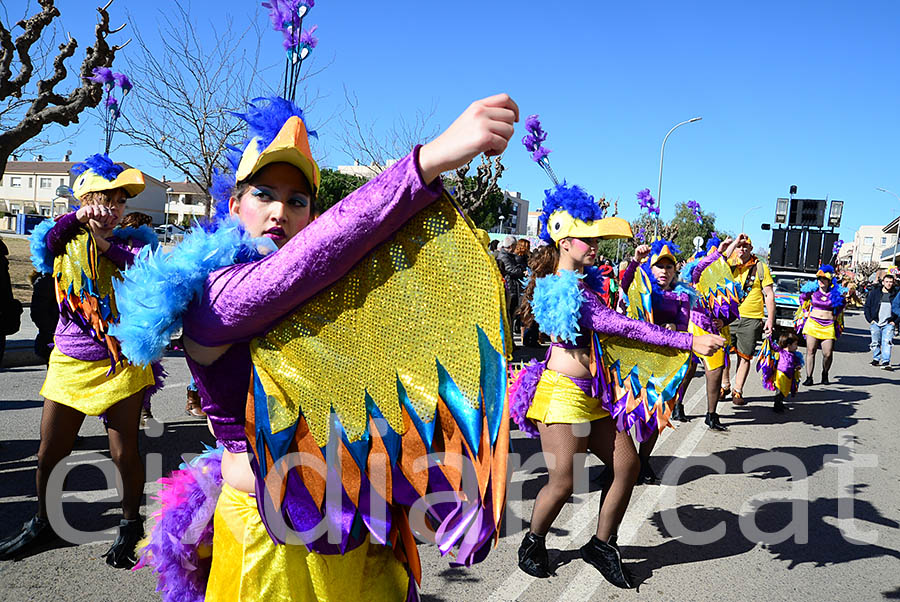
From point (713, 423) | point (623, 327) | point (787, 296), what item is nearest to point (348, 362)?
point (623, 327)

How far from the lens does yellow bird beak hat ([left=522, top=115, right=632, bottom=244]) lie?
3.48 m

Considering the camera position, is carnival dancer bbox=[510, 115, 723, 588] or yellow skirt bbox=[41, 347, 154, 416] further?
carnival dancer bbox=[510, 115, 723, 588]

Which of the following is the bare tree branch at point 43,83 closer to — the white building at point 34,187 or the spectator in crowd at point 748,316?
the spectator in crowd at point 748,316

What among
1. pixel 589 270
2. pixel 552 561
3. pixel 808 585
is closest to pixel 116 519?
pixel 552 561

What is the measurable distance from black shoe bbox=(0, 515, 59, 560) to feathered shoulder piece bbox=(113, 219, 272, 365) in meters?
2.80

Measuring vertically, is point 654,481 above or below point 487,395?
below

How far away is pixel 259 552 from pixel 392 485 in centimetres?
43

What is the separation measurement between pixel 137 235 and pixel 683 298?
3903 millimetres

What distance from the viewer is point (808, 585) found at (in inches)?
143

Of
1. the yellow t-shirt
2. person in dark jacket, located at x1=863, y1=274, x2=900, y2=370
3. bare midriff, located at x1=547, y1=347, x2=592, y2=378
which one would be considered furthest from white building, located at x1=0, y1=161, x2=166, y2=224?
bare midriff, located at x1=547, y1=347, x2=592, y2=378

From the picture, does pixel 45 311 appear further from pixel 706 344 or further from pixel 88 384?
pixel 706 344

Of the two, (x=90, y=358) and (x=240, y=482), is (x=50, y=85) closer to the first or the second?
(x=90, y=358)

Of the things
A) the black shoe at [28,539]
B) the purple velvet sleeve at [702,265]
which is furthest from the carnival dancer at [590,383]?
the purple velvet sleeve at [702,265]

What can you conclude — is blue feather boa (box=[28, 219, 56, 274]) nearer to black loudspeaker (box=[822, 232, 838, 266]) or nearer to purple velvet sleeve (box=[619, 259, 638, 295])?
purple velvet sleeve (box=[619, 259, 638, 295])
